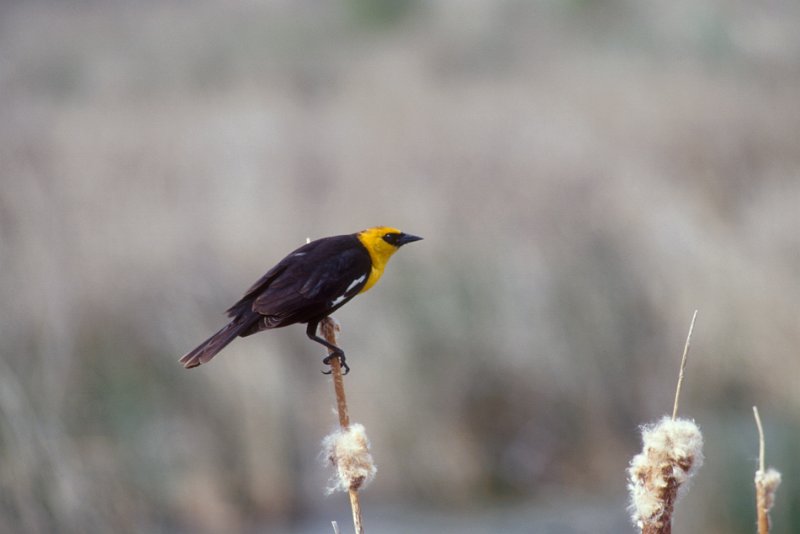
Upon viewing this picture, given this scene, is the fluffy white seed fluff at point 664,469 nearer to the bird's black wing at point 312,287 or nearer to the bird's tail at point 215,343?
the bird's black wing at point 312,287

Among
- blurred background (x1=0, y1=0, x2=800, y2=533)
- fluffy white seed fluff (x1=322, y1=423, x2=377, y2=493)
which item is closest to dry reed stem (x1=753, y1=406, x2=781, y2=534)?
fluffy white seed fluff (x1=322, y1=423, x2=377, y2=493)

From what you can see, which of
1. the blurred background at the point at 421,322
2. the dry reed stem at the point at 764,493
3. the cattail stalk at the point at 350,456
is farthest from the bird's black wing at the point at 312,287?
the blurred background at the point at 421,322

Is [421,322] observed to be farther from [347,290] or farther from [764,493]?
[764,493]

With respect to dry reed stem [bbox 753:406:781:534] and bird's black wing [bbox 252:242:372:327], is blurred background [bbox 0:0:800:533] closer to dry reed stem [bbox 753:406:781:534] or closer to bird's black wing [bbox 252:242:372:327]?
bird's black wing [bbox 252:242:372:327]

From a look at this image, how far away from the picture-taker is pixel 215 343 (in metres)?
2.09

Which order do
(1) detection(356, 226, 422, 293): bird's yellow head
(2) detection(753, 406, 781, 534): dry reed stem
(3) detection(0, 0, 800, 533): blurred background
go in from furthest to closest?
(3) detection(0, 0, 800, 533): blurred background → (1) detection(356, 226, 422, 293): bird's yellow head → (2) detection(753, 406, 781, 534): dry reed stem

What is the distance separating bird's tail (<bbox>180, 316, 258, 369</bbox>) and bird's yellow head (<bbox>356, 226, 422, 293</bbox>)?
0.32m

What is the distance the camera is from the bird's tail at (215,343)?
200 centimetres

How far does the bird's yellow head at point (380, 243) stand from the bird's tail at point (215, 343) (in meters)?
0.32

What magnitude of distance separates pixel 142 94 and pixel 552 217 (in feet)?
28.7

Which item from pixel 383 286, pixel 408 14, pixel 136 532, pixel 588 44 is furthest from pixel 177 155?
pixel 408 14

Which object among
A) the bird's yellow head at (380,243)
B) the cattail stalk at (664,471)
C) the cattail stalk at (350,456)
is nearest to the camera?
the cattail stalk at (664,471)

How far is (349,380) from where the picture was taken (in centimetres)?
709

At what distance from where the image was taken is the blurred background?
5.71 meters
